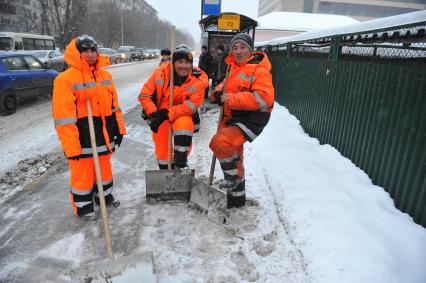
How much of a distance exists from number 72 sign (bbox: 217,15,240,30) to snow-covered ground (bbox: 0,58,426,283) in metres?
7.12

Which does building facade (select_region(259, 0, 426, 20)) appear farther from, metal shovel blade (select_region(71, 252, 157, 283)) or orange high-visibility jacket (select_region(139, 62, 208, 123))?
metal shovel blade (select_region(71, 252, 157, 283))

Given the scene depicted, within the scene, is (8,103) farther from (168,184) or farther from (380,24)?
(380,24)

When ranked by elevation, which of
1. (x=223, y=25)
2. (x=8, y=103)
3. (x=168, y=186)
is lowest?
(x=168, y=186)

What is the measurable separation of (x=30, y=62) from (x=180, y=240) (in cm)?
875

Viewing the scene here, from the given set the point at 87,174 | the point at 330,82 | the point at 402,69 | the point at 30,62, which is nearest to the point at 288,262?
the point at 87,174

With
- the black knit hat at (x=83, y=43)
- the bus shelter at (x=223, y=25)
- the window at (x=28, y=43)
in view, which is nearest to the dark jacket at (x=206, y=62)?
the bus shelter at (x=223, y=25)

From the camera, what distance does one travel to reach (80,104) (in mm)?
3006

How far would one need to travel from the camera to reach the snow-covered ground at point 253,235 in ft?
8.57

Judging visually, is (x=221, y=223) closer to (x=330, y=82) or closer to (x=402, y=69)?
(x=402, y=69)

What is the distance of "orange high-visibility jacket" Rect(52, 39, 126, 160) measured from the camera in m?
2.88

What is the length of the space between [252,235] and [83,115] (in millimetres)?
2104

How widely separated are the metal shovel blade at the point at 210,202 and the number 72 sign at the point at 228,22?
7.96 metres

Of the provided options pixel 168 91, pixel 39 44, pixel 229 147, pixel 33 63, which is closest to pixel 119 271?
pixel 229 147

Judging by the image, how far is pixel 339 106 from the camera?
4988 millimetres
